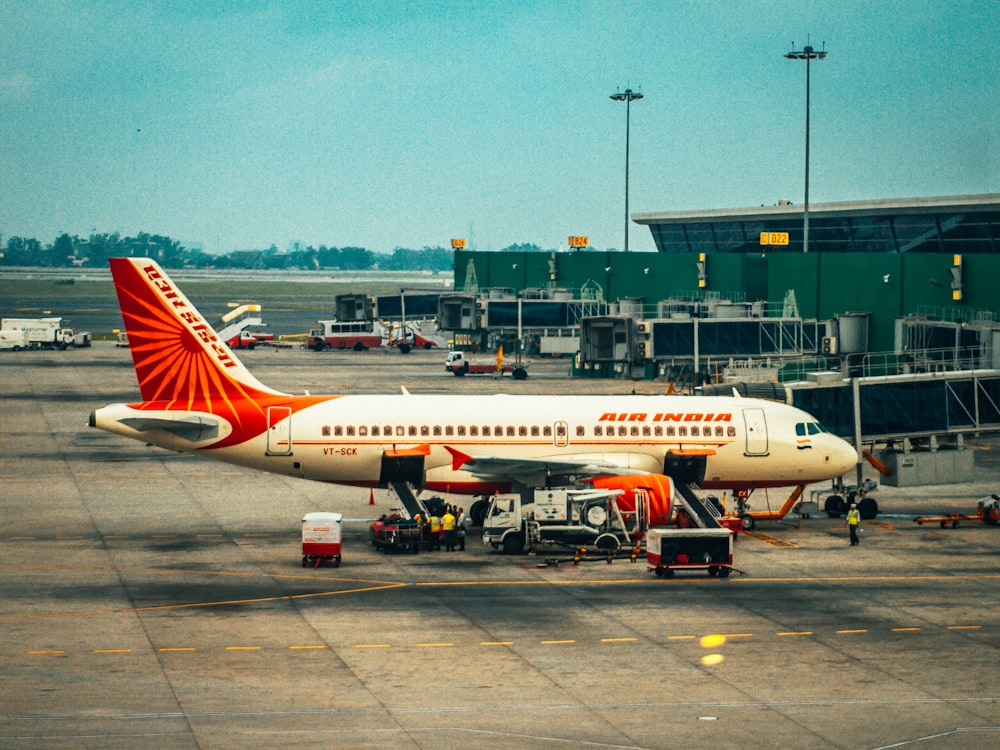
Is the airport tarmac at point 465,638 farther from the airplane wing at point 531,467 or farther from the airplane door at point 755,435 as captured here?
the airplane door at point 755,435

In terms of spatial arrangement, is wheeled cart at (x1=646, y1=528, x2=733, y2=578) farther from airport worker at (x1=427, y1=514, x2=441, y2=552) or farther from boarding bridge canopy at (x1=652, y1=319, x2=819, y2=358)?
boarding bridge canopy at (x1=652, y1=319, x2=819, y2=358)

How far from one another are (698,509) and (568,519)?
16.0ft

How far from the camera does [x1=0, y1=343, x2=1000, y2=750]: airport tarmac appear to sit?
2778 centimetres

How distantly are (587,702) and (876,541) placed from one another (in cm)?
2312

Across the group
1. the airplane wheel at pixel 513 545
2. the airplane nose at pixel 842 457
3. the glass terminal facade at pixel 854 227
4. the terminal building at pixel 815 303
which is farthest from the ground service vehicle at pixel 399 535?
the glass terminal facade at pixel 854 227

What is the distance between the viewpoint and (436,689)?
1196 inches

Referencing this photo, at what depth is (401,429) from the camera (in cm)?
5012

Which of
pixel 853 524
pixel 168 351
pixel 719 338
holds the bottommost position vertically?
pixel 853 524

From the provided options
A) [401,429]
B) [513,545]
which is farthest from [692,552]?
[401,429]

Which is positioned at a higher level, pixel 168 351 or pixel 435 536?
pixel 168 351

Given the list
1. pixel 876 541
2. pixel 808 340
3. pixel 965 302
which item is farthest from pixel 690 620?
pixel 808 340

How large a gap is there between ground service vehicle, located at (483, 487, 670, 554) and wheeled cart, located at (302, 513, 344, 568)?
18.4ft

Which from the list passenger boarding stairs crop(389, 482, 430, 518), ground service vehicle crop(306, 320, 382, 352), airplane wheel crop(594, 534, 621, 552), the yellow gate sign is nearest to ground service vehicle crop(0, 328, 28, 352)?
ground service vehicle crop(306, 320, 382, 352)

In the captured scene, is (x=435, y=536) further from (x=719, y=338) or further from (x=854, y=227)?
(x=854, y=227)
